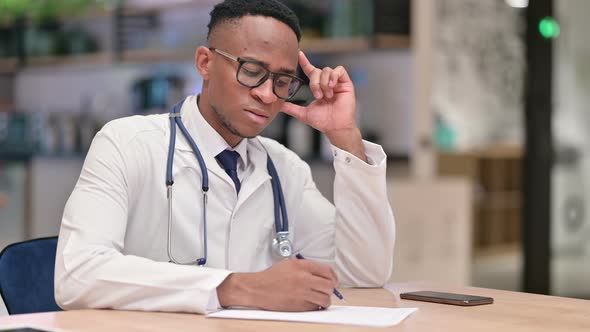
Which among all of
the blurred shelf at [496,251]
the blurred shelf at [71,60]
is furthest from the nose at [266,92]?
the blurred shelf at [496,251]

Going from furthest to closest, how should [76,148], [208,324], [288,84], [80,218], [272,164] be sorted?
1. [76,148]
2. [272,164]
3. [288,84]
4. [80,218]
5. [208,324]

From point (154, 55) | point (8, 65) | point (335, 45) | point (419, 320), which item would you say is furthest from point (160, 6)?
point (419, 320)

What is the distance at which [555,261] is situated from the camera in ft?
20.3

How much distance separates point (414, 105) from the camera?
217 inches

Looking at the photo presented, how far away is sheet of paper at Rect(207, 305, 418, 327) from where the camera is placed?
176 centimetres

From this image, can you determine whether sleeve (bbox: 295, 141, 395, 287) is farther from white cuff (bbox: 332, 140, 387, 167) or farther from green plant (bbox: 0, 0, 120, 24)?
green plant (bbox: 0, 0, 120, 24)

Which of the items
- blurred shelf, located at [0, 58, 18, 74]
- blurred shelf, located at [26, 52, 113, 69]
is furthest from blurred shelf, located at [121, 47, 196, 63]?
blurred shelf, located at [0, 58, 18, 74]

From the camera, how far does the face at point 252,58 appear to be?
224 centimetres

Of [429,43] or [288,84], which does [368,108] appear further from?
[288,84]

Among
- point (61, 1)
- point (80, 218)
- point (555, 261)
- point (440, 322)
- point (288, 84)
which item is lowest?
point (555, 261)

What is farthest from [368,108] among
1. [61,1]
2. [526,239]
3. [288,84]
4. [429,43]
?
[288,84]

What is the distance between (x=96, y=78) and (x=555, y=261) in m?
3.52

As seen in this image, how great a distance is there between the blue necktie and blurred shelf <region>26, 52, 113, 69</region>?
4.94 m

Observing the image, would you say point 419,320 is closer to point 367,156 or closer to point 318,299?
point 318,299
